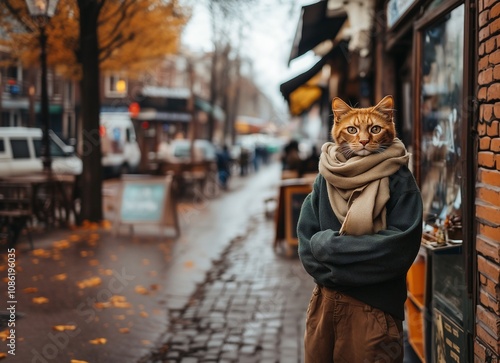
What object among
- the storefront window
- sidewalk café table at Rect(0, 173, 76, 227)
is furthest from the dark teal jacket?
sidewalk café table at Rect(0, 173, 76, 227)

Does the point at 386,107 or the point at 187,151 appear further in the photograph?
the point at 187,151

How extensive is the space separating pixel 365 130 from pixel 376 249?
60 cm

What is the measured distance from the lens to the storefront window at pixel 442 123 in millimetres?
4770

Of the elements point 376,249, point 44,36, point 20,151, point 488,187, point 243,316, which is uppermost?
point 44,36

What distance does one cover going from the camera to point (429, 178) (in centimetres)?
566

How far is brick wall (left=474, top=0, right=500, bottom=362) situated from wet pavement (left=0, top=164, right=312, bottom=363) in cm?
223

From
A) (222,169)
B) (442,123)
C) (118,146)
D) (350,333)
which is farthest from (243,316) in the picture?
A: (118,146)

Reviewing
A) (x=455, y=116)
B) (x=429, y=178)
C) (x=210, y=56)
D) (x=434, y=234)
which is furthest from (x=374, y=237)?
(x=210, y=56)

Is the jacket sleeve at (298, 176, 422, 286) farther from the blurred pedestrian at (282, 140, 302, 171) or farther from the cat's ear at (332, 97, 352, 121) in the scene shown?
the blurred pedestrian at (282, 140, 302, 171)

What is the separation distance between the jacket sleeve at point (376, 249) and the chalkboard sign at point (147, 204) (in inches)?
325

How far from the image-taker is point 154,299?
7059 millimetres

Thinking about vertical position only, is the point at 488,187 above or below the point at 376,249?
above

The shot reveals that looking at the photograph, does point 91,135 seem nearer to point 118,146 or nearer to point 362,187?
point 362,187

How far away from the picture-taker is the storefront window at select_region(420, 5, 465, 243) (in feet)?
15.6
